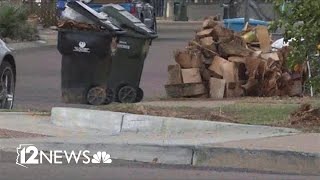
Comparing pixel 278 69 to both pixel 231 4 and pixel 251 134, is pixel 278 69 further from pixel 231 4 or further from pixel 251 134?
pixel 231 4

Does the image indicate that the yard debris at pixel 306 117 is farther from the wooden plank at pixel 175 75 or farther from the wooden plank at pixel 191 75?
the wooden plank at pixel 175 75

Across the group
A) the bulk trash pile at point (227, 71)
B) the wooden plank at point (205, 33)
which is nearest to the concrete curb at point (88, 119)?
the bulk trash pile at point (227, 71)

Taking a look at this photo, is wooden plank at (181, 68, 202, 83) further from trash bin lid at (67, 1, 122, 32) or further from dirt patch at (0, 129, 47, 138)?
dirt patch at (0, 129, 47, 138)

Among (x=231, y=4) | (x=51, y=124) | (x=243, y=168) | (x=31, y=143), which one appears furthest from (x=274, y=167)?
(x=231, y=4)

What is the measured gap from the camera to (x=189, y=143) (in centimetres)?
929

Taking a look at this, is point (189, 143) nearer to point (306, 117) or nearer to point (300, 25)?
point (306, 117)

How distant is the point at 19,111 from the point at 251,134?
13.1 feet

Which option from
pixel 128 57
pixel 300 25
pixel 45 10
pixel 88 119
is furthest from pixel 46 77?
pixel 45 10

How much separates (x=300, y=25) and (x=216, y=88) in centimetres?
337

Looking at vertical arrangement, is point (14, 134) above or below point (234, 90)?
above

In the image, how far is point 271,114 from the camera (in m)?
11.4

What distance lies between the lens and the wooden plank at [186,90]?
13980mm

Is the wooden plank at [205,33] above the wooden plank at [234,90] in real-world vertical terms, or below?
above

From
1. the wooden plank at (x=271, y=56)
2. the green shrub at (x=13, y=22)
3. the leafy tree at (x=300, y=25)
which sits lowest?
the green shrub at (x=13, y=22)
